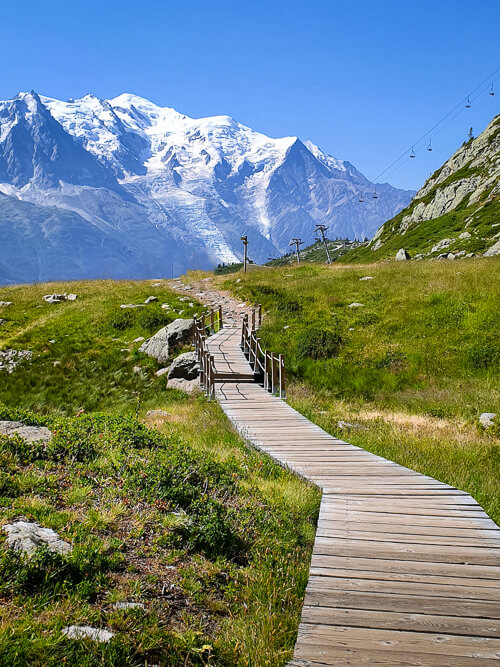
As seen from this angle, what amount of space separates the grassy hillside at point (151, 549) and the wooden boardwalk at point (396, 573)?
1.09 feet

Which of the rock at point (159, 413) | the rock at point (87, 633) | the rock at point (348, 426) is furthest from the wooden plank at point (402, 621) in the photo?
the rock at point (159, 413)

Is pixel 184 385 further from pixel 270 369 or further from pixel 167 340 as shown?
pixel 167 340

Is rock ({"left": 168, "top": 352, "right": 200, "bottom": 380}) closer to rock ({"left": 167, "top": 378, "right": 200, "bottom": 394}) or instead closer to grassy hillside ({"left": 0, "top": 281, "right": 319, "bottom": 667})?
rock ({"left": 167, "top": 378, "right": 200, "bottom": 394})

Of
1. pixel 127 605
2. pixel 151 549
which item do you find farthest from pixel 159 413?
pixel 127 605

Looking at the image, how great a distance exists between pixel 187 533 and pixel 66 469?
7.59 feet

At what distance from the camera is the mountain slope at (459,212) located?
199ft

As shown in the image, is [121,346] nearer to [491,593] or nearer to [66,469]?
[66,469]

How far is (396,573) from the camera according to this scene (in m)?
4.73

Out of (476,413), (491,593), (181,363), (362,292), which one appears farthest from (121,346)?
(491,593)

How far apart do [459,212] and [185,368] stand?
3162 inches

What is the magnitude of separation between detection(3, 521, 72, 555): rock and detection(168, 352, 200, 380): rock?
14344 mm

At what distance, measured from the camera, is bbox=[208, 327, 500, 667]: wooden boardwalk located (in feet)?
11.9

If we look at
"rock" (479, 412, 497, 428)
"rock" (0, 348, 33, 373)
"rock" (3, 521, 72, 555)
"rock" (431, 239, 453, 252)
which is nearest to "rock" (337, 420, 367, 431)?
"rock" (479, 412, 497, 428)

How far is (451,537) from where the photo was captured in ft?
18.1
